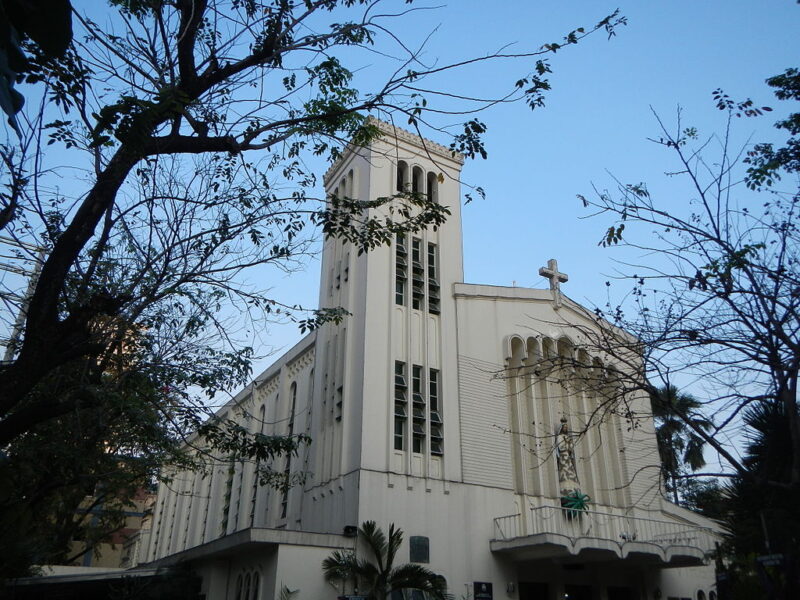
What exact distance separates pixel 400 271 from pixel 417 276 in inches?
Answer: 24.9

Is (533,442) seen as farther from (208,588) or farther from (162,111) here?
(162,111)

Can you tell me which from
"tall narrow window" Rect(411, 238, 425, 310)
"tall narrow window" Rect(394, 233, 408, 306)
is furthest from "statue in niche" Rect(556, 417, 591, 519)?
"tall narrow window" Rect(394, 233, 408, 306)

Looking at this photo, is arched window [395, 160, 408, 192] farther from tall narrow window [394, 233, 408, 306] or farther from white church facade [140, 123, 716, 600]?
tall narrow window [394, 233, 408, 306]

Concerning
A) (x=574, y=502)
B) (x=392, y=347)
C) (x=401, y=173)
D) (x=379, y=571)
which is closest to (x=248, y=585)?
(x=379, y=571)

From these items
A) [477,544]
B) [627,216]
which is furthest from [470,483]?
[627,216]

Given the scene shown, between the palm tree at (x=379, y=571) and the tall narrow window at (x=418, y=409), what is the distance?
2.87 m

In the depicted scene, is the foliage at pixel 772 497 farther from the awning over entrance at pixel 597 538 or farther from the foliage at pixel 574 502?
the foliage at pixel 574 502

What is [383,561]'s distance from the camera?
607 inches

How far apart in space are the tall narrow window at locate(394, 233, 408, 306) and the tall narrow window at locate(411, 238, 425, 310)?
26cm

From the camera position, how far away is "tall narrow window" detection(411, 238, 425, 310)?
20516 mm

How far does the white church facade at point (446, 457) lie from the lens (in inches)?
654

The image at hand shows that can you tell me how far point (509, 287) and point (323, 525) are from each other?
9709 mm

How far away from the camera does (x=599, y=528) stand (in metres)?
19.4

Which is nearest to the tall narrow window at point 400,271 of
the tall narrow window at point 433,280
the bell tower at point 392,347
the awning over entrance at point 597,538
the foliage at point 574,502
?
the bell tower at point 392,347
